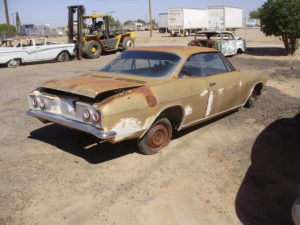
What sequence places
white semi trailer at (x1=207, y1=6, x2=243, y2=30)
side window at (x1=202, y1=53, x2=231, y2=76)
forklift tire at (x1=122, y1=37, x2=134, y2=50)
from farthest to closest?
white semi trailer at (x1=207, y1=6, x2=243, y2=30) < forklift tire at (x1=122, y1=37, x2=134, y2=50) < side window at (x1=202, y1=53, x2=231, y2=76)

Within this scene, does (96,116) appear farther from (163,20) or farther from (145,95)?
(163,20)

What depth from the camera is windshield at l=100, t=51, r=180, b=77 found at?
468 centimetres

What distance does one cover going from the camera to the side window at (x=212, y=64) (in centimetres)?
517

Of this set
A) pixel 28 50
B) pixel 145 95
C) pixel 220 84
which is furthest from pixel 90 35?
pixel 145 95

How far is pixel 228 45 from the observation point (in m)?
16.3

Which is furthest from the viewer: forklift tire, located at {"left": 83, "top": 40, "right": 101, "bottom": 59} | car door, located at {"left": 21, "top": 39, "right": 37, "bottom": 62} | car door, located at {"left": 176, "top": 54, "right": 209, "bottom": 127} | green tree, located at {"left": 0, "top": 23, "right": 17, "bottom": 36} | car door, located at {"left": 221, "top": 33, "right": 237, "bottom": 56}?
green tree, located at {"left": 0, "top": 23, "right": 17, "bottom": 36}

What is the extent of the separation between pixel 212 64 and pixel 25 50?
1106 centimetres

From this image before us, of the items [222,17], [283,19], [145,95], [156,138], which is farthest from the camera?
[222,17]

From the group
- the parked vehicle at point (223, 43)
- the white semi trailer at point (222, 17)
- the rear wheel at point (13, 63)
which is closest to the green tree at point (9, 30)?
the rear wheel at point (13, 63)

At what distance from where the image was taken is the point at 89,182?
12.1 ft

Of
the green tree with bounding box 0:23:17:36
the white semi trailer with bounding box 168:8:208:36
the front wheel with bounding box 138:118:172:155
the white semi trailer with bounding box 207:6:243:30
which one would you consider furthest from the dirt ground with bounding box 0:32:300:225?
the white semi trailer with bounding box 168:8:208:36

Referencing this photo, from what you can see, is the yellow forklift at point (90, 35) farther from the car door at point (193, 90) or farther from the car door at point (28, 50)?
the car door at point (193, 90)

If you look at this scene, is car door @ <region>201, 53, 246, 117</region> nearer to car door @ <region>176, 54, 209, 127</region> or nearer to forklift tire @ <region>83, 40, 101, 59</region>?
car door @ <region>176, 54, 209, 127</region>

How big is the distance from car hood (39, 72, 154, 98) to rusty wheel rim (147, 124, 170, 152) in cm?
65
